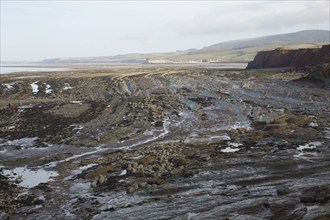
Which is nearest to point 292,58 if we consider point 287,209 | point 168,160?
point 168,160

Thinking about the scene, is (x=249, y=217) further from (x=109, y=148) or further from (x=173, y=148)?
(x=109, y=148)

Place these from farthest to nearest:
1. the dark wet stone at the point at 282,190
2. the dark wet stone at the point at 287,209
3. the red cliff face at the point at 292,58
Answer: the red cliff face at the point at 292,58 < the dark wet stone at the point at 282,190 < the dark wet stone at the point at 287,209

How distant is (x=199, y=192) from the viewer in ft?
52.6

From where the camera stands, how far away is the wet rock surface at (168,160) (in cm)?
1456

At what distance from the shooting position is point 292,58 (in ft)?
290

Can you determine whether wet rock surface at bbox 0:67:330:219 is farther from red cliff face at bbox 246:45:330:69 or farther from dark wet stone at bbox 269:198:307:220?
red cliff face at bbox 246:45:330:69

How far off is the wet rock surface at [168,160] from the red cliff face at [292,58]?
131 ft

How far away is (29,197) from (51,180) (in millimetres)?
2414

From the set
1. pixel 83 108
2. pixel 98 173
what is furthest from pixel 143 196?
pixel 83 108

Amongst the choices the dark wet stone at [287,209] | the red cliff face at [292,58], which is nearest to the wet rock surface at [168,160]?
the dark wet stone at [287,209]

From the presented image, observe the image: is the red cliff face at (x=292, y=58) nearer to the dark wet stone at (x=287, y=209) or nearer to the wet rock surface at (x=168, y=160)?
the wet rock surface at (x=168, y=160)

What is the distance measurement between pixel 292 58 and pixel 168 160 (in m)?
74.4

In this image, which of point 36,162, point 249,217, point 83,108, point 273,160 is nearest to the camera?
point 249,217

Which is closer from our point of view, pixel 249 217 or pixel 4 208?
pixel 249 217
